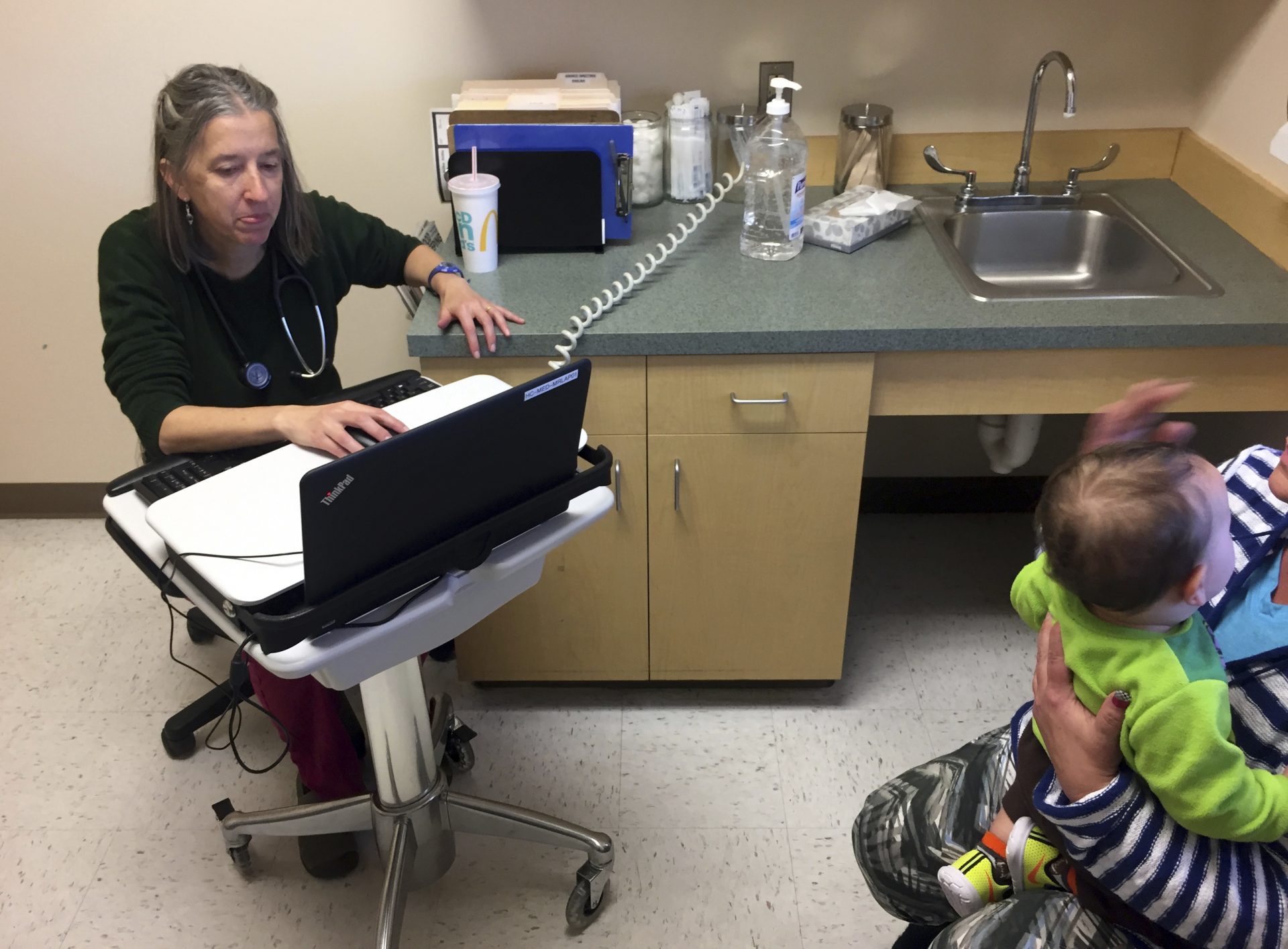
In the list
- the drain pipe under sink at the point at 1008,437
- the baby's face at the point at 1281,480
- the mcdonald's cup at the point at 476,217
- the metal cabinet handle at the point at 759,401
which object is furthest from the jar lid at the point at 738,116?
the baby's face at the point at 1281,480

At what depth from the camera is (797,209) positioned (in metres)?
1.74

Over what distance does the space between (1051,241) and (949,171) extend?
0.26 metres

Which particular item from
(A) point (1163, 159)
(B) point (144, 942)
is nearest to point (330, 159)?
(B) point (144, 942)

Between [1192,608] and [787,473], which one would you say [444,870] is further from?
[1192,608]

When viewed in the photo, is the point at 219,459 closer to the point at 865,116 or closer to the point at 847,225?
the point at 847,225

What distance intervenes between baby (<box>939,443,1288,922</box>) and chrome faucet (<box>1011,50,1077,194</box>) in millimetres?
1093

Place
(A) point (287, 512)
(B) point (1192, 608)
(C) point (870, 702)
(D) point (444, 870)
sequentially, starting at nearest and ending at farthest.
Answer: (B) point (1192, 608) < (A) point (287, 512) < (D) point (444, 870) < (C) point (870, 702)

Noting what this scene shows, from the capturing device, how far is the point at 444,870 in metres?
1.68

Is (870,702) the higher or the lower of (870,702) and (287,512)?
the lower

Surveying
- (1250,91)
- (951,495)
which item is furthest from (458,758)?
(1250,91)

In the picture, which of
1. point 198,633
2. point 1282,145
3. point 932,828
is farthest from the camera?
point 198,633

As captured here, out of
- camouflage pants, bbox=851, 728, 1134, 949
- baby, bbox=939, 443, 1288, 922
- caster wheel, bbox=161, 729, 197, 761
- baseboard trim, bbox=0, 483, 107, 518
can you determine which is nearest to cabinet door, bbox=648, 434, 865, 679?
camouflage pants, bbox=851, 728, 1134, 949

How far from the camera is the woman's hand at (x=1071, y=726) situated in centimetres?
96

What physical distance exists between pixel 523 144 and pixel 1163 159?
4.39 ft
